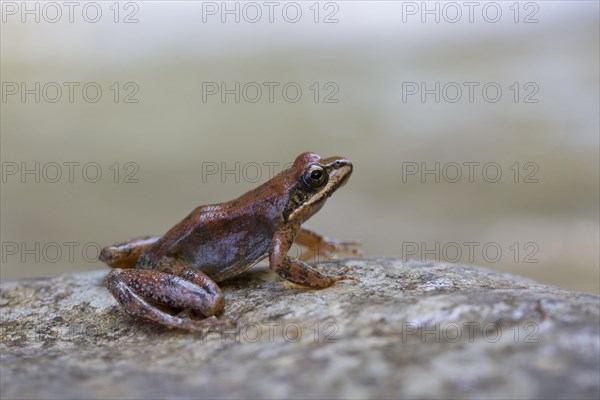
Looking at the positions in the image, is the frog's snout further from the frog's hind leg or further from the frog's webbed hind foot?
the frog's webbed hind foot

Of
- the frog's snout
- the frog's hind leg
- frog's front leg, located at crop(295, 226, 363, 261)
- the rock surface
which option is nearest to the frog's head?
the rock surface

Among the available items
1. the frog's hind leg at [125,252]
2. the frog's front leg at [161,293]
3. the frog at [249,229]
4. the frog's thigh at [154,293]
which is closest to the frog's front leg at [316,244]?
the frog at [249,229]

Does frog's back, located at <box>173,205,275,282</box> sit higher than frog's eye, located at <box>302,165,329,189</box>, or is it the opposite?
frog's eye, located at <box>302,165,329,189</box>

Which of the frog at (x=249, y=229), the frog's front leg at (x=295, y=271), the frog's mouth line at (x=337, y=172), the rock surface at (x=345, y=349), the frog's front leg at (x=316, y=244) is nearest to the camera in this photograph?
the rock surface at (x=345, y=349)

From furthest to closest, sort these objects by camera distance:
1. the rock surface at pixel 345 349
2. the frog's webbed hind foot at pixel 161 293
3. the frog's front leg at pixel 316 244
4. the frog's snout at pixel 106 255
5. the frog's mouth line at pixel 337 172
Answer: the frog's front leg at pixel 316 244 → the frog's snout at pixel 106 255 → the frog's mouth line at pixel 337 172 → the frog's webbed hind foot at pixel 161 293 → the rock surface at pixel 345 349

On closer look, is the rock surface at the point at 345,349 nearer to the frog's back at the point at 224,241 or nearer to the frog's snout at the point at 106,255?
the frog's back at the point at 224,241
